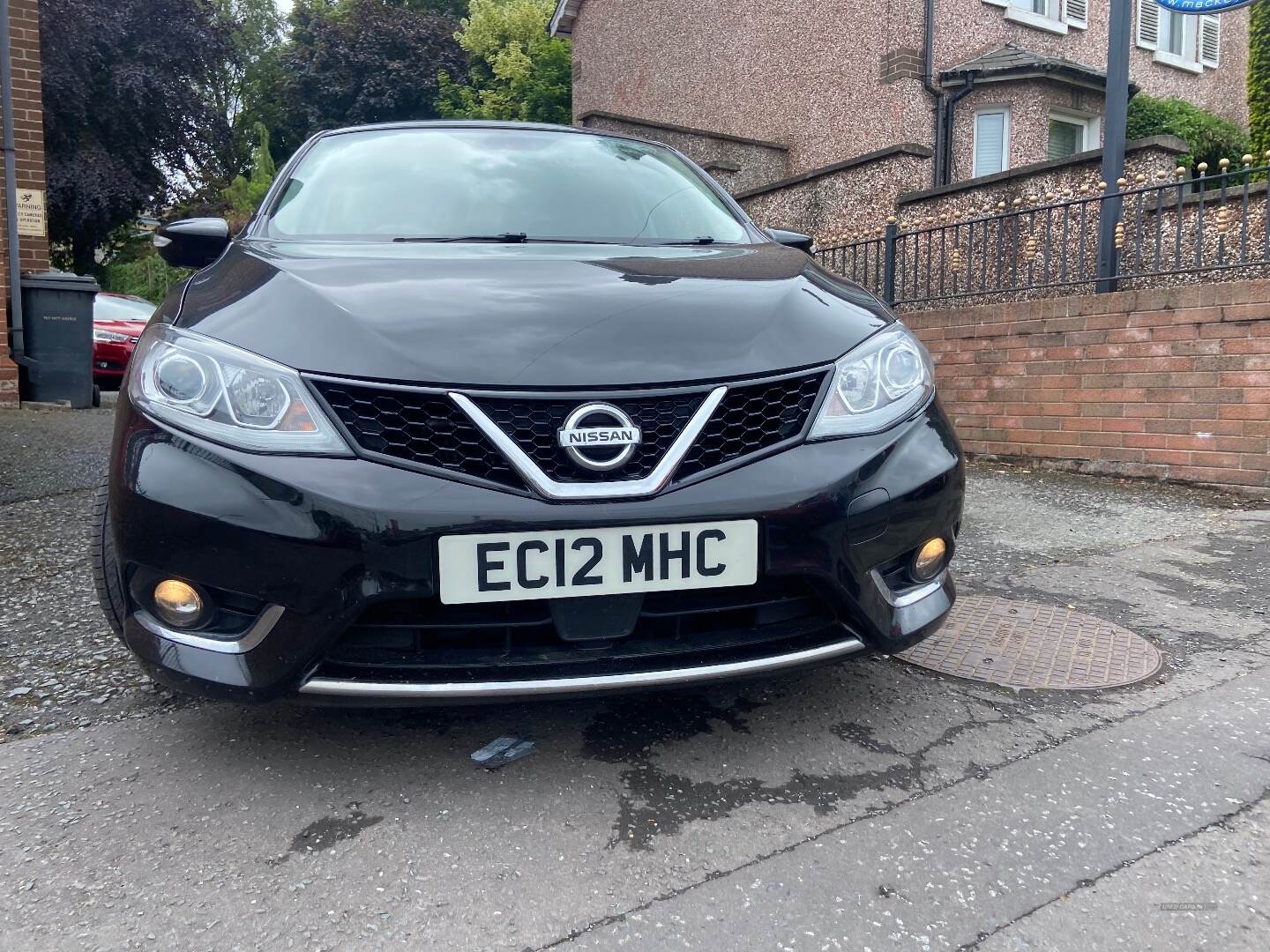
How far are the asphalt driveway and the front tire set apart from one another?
0.33m

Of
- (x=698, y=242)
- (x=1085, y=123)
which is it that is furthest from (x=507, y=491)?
(x=1085, y=123)

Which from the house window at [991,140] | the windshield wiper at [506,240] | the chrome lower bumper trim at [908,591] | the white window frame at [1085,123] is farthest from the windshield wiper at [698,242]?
the white window frame at [1085,123]

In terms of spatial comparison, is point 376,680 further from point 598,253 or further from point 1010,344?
point 1010,344

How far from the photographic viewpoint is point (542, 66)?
27281 mm

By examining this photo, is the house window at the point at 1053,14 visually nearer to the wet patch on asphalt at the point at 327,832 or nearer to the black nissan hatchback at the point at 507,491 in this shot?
the black nissan hatchback at the point at 507,491

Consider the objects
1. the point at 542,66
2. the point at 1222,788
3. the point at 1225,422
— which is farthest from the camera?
the point at 542,66

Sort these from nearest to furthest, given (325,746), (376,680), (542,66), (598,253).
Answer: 1. (376,680)
2. (325,746)
3. (598,253)
4. (542,66)

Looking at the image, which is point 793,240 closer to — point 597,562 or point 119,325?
point 597,562

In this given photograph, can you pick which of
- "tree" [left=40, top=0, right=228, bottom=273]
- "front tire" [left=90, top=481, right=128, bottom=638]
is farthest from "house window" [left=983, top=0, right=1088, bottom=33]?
"front tire" [left=90, top=481, right=128, bottom=638]

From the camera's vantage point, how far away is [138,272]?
2128 centimetres

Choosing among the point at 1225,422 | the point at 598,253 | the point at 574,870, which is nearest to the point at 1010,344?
the point at 1225,422

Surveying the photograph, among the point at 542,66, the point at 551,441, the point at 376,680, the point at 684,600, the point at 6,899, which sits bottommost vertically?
the point at 6,899

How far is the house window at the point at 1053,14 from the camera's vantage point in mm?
14852

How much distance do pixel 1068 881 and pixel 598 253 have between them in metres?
1.65
